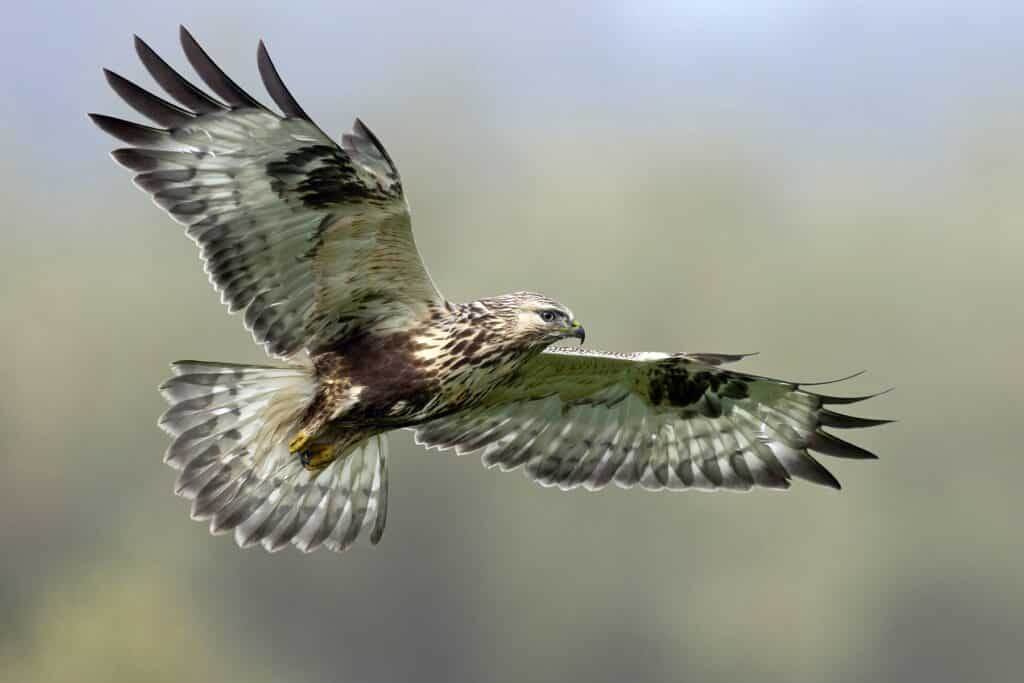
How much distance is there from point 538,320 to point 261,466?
5.25ft

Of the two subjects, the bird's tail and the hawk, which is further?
the bird's tail

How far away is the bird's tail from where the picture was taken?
8.16 meters

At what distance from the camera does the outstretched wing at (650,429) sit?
8.92 meters

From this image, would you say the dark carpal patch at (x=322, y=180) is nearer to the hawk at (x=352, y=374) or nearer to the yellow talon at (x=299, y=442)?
the hawk at (x=352, y=374)

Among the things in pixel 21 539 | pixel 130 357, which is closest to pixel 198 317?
pixel 130 357

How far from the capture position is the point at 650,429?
30.0 ft

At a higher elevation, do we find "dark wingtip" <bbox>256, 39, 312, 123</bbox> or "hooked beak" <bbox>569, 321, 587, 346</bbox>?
"dark wingtip" <bbox>256, 39, 312, 123</bbox>

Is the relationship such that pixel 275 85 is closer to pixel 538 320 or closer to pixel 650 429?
pixel 538 320

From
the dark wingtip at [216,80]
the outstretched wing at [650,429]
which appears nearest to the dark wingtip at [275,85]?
the dark wingtip at [216,80]

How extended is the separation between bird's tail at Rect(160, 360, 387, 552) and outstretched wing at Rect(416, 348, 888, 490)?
0.53 meters

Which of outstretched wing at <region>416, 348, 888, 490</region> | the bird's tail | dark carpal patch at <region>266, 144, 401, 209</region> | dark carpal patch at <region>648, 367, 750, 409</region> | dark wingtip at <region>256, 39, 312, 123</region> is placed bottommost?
the bird's tail

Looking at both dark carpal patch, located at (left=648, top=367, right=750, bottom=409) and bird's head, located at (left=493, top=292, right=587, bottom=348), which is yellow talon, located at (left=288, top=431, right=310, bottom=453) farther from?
dark carpal patch, located at (left=648, top=367, right=750, bottom=409)

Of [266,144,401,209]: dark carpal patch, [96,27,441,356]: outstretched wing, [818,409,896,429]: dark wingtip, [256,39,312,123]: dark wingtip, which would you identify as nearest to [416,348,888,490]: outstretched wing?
[818,409,896,429]: dark wingtip

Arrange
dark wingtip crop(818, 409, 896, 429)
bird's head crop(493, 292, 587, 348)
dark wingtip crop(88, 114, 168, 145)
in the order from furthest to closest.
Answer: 1. dark wingtip crop(818, 409, 896, 429)
2. bird's head crop(493, 292, 587, 348)
3. dark wingtip crop(88, 114, 168, 145)
